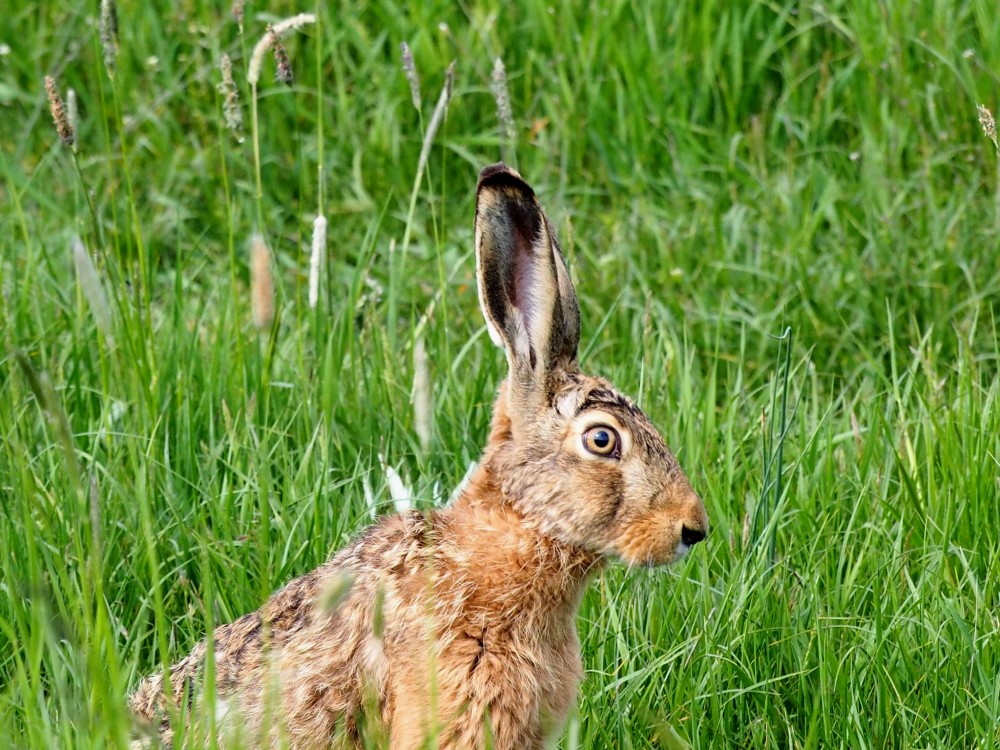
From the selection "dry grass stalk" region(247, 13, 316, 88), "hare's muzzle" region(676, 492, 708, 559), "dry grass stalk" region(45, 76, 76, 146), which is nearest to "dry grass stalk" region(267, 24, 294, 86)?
"dry grass stalk" region(247, 13, 316, 88)

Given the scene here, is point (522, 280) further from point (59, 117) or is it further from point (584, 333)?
point (584, 333)

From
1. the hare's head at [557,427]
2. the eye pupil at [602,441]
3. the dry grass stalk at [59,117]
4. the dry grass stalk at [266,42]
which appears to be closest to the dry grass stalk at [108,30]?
the dry grass stalk at [59,117]

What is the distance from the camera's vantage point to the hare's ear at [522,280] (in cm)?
352

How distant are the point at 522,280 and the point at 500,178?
0.88 ft

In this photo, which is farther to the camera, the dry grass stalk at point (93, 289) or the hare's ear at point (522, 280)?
the hare's ear at point (522, 280)

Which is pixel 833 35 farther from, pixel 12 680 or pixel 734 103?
pixel 12 680

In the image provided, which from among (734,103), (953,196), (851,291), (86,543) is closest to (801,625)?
(86,543)

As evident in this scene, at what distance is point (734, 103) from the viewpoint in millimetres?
6547

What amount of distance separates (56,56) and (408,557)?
411 cm

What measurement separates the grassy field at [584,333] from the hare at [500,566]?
199 mm

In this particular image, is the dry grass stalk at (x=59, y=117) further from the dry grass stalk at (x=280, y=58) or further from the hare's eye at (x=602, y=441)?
the hare's eye at (x=602, y=441)

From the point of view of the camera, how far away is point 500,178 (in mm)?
3479

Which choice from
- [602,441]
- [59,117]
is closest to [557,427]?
[602,441]

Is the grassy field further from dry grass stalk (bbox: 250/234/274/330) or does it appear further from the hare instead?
dry grass stalk (bbox: 250/234/274/330)
